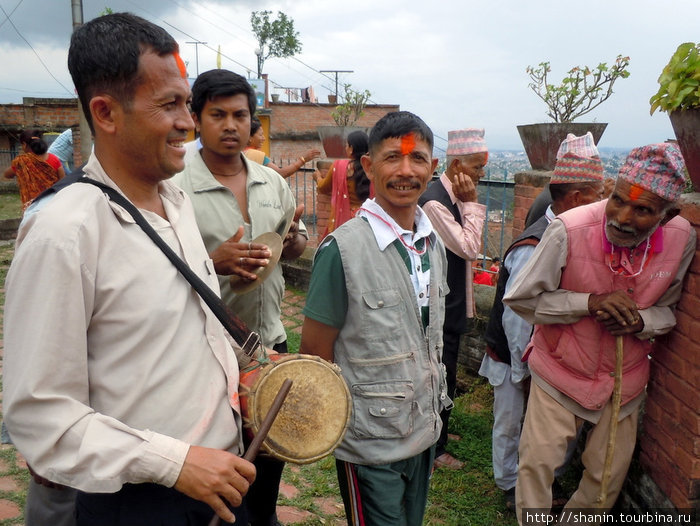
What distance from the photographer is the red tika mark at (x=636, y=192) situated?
Answer: 7.87ft

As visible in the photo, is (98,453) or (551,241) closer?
(98,453)

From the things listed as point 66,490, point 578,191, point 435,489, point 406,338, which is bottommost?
point 435,489

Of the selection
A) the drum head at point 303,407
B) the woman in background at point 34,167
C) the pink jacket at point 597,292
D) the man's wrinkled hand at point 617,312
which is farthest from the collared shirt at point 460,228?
the woman in background at point 34,167

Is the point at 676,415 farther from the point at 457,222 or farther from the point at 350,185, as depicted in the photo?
the point at 350,185

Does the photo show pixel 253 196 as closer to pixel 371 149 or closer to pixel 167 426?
pixel 371 149

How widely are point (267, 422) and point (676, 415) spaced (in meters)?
2.01

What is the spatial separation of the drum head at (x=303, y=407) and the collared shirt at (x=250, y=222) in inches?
39.6

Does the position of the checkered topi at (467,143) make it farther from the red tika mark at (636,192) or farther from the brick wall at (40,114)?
the brick wall at (40,114)

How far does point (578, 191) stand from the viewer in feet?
10.6

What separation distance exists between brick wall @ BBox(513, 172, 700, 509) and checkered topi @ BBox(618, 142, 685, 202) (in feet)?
0.81

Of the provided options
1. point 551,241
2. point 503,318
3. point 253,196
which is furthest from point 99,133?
point 503,318

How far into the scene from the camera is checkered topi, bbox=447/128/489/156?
3.81 m

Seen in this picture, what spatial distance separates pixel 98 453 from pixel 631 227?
2199 mm

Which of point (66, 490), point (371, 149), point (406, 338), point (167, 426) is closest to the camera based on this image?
point (167, 426)
